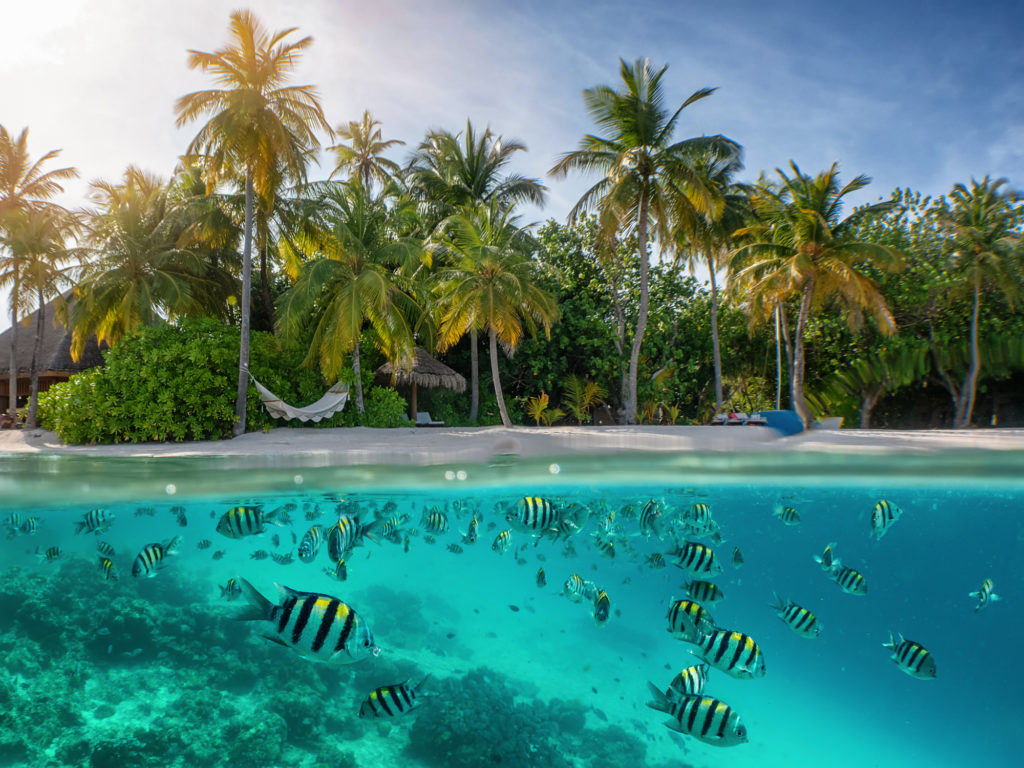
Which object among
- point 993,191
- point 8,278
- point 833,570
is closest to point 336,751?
point 833,570

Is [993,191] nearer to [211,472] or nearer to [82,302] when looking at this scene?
[211,472]

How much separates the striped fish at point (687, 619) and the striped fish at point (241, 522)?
3.61 meters

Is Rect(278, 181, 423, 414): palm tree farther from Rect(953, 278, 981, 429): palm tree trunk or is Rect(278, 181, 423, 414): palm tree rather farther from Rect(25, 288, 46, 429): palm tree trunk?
Rect(953, 278, 981, 429): palm tree trunk

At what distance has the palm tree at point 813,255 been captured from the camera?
2036 cm

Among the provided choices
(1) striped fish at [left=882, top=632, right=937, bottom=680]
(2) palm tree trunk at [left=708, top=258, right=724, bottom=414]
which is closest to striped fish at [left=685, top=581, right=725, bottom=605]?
(1) striped fish at [left=882, top=632, right=937, bottom=680]

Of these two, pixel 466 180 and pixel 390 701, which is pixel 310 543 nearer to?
pixel 390 701

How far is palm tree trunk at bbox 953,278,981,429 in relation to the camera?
2278cm

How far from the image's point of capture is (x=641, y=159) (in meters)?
20.5

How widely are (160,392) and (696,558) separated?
1491 centimetres

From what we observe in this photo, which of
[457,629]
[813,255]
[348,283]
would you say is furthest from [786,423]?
[348,283]

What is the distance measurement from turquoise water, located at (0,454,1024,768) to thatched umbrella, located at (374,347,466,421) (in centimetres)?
564

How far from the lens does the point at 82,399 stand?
1570cm

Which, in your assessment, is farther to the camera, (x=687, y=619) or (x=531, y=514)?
(x=531, y=514)

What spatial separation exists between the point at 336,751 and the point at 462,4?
1036cm
